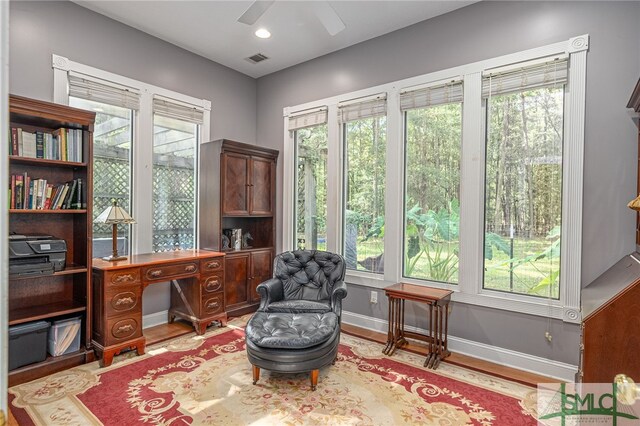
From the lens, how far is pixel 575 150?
271 centimetres

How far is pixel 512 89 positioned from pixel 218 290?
354 centimetres

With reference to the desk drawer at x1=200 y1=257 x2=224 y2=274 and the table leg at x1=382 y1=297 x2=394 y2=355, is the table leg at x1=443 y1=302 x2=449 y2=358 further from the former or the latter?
the desk drawer at x1=200 y1=257 x2=224 y2=274

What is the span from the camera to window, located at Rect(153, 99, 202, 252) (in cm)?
395

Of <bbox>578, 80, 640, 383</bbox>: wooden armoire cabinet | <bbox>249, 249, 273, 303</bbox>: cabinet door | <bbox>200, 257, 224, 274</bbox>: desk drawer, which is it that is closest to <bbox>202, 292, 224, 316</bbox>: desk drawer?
<bbox>200, 257, 224, 274</bbox>: desk drawer

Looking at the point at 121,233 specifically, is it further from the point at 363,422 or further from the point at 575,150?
the point at 575,150

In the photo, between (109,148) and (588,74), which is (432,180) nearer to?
(588,74)

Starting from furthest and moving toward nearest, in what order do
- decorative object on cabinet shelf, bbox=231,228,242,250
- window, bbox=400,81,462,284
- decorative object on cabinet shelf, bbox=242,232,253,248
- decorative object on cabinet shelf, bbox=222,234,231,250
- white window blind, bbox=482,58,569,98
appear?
decorative object on cabinet shelf, bbox=242,232,253,248
decorative object on cabinet shelf, bbox=231,228,242,250
decorative object on cabinet shelf, bbox=222,234,231,250
window, bbox=400,81,462,284
white window blind, bbox=482,58,569,98

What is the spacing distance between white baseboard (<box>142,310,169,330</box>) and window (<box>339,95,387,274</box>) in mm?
2222

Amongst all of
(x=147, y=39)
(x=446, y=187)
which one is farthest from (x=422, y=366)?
(x=147, y=39)

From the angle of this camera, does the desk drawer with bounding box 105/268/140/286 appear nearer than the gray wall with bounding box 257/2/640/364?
No

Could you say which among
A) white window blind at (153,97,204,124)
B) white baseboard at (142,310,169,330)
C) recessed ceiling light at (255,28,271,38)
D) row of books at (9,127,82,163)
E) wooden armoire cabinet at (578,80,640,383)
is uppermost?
recessed ceiling light at (255,28,271,38)

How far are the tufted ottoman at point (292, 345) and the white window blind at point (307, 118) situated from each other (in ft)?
8.31

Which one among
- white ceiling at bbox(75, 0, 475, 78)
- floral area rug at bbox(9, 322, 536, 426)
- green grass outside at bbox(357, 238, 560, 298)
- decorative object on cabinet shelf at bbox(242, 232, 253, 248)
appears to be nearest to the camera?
floral area rug at bbox(9, 322, 536, 426)

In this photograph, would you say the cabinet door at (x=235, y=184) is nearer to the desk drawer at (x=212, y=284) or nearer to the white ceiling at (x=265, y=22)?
the desk drawer at (x=212, y=284)
